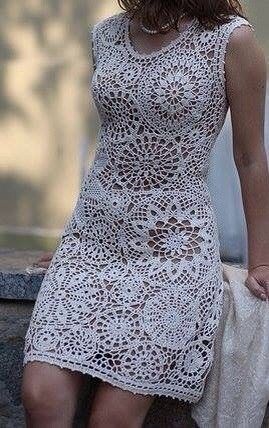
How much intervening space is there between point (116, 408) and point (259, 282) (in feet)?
1.63

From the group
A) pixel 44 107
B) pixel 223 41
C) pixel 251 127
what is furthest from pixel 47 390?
pixel 44 107

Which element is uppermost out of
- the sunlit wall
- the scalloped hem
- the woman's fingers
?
the woman's fingers

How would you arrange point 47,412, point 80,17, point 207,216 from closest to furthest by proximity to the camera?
1. point 47,412
2. point 207,216
3. point 80,17

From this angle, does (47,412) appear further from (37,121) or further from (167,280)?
(37,121)

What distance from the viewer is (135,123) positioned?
3.00m

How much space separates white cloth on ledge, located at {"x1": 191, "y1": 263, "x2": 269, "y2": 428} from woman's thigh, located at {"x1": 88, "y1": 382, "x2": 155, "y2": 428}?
24 centimetres

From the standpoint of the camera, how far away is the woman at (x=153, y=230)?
2848mm

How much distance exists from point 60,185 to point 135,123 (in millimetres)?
2362

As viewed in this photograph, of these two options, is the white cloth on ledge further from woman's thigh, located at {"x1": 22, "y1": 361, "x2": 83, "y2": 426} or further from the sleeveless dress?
woman's thigh, located at {"x1": 22, "y1": 361, "x2": 83, "y2": 426}

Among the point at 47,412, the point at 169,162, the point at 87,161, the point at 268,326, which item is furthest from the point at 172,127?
the point at 87,161

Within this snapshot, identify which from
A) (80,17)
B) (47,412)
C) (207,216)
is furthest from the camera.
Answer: (80,17)

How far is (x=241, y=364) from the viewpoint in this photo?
2.99m

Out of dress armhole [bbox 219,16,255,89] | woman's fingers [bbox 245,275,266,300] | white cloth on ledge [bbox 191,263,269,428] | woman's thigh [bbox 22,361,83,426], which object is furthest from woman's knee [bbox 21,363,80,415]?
dress armhole [bbox 219,16,255,89]

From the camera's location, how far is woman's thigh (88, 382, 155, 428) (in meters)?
2.82
